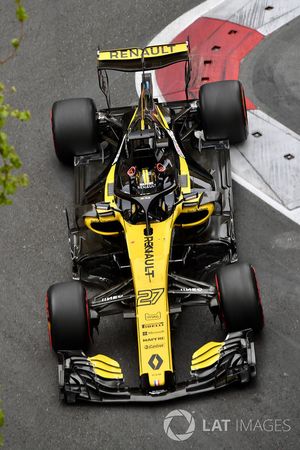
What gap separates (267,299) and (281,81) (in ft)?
14.1

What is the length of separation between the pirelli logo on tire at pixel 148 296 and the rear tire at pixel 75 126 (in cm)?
330

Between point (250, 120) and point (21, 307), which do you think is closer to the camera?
point (21, 307)

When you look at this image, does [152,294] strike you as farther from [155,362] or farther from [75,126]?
[75,126]

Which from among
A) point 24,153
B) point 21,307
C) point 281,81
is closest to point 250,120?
point 281,81

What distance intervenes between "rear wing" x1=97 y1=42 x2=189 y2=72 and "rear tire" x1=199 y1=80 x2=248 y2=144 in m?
0.55

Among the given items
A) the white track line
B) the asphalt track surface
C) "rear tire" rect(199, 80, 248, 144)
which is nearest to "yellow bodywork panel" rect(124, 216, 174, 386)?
the asphalt track surface

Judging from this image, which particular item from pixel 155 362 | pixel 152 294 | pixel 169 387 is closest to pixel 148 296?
pixel 152 294

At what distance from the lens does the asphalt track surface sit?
531 inches

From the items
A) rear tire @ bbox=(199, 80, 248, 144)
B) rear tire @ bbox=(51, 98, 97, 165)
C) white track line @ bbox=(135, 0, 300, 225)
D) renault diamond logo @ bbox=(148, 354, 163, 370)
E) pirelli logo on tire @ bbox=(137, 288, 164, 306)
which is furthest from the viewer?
rear tire @ bbox=(51, 98, 97, 165)

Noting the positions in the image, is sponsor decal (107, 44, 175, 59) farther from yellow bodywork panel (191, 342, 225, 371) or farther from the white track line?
yellow bodywork panel (191, 342, 225, 371)

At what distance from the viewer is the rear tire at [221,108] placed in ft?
53.4

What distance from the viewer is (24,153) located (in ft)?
57.4

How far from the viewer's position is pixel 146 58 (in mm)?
16141

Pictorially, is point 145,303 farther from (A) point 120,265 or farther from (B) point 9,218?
(B) point 9,218
